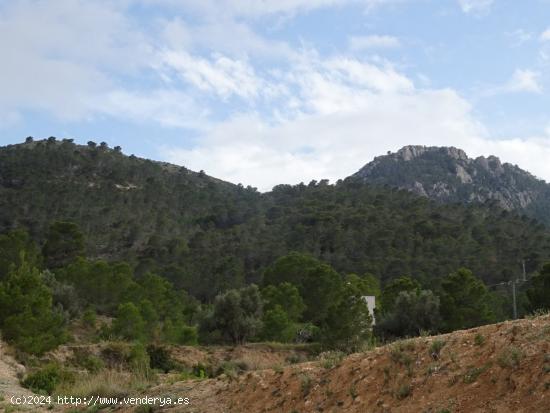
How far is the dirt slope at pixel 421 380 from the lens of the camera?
21.0ft

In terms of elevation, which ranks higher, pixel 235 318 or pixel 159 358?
pixel 235 318

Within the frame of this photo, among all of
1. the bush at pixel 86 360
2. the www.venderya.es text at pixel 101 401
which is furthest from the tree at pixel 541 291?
the www.venderya.es text at pixel 101 401

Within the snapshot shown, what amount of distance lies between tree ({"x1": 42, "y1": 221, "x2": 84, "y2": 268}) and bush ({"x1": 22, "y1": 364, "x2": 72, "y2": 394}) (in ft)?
120

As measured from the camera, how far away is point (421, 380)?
7324 millimetres

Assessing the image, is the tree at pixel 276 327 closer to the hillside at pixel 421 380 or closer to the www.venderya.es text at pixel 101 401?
the www.venderya.es text at pixel 101 401

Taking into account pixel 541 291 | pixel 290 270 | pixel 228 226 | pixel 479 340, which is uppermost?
pixel 228 226

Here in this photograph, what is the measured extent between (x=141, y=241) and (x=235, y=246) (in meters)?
12.2

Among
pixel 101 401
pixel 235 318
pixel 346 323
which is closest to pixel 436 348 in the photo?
pixel 101 401

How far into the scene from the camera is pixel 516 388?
6328mm

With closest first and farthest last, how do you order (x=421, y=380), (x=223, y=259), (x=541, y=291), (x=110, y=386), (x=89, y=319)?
(x=421, y=380) → (x=110, y=386) → (x=541, y=291) → (x=89, y=319) → (x=223, y=259)

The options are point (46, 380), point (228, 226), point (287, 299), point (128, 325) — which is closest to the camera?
point (46, 380)

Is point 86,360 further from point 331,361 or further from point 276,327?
point 331,361

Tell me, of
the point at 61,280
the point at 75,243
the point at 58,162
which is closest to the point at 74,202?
the point at 58,162

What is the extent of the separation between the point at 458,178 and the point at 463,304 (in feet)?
430
